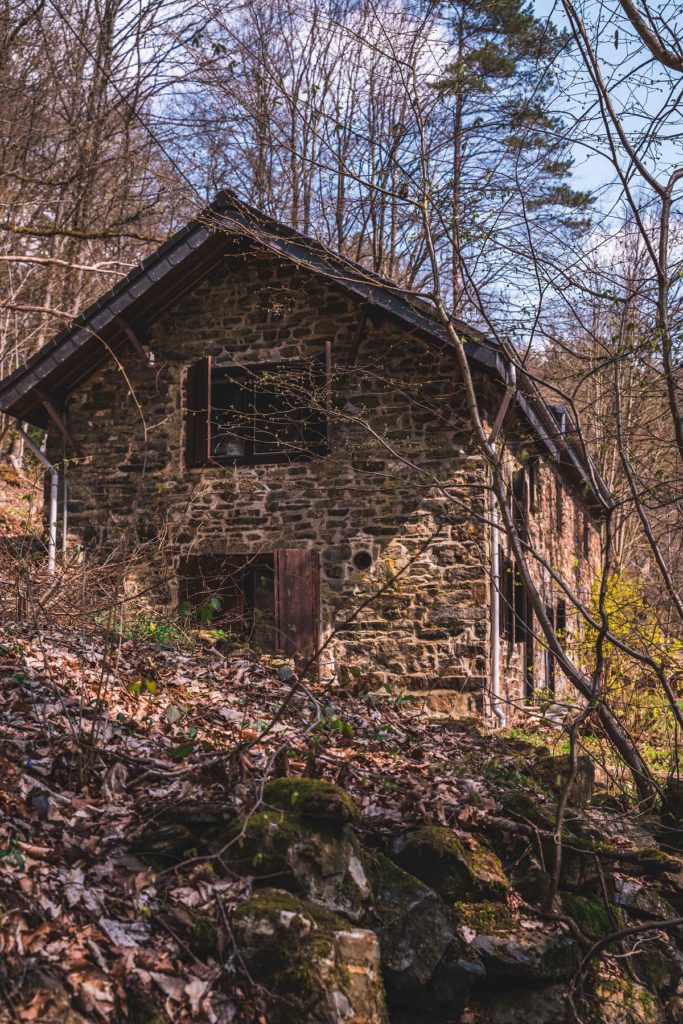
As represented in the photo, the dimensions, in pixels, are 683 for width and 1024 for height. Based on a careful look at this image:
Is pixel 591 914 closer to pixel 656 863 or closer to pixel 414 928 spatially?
pixel 656 863

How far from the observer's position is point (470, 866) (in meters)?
5.32

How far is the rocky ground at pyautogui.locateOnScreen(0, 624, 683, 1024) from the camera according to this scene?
3799 mm

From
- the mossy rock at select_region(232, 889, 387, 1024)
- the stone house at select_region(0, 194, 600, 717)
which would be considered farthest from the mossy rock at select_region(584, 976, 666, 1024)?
the stone house at select_region(0, 194, 600, 717)

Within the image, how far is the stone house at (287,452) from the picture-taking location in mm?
10586

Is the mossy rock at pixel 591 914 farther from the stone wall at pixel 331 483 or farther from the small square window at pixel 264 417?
the small square window at pixel 264 417

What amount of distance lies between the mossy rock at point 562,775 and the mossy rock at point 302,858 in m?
2.69

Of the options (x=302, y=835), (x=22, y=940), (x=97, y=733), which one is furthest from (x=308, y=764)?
(x=22, y=940)

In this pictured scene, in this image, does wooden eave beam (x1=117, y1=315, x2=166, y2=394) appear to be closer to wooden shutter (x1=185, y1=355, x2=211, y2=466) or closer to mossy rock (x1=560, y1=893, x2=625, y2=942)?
wooden shutter (x1=185, y1=355, x2=211, y2=466)

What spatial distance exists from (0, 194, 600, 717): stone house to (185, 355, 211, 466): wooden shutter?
27 mm

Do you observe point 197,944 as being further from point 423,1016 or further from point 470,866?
point 470,866

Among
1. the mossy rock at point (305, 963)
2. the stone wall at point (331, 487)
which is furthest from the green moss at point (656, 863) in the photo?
the stone wall at point (331, 487)

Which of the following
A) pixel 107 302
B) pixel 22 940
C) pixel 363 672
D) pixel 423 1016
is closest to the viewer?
pixel 22 940

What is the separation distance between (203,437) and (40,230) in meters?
3.47

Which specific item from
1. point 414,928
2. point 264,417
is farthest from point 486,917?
point 264,417
